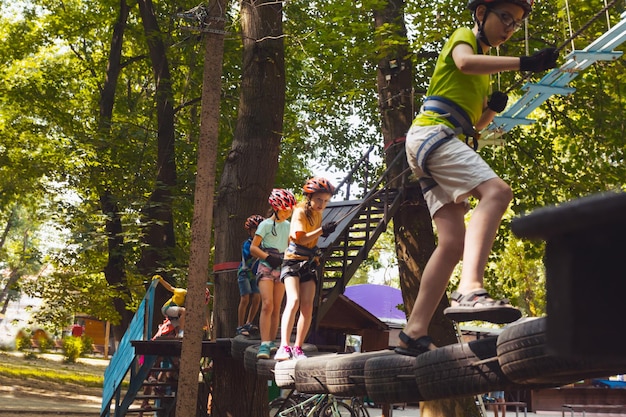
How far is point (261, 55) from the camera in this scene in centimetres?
1191

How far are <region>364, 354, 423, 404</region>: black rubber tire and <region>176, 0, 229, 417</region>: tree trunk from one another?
4303 mm

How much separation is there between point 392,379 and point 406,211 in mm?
9590

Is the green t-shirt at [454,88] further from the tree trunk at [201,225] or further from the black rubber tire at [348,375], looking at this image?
the tree trunk at [201,225]

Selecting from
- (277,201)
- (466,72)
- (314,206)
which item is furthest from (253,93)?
(466,72)

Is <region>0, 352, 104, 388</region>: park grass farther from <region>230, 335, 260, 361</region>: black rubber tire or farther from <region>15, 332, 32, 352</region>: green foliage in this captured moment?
<region>230, 335, 260, 361</region>: black rubber tire

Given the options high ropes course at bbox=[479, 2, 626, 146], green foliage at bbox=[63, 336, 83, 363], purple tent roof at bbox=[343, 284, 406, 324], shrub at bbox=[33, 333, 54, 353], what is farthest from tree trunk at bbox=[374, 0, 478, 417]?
shrub at bbox=[33, 333, 54, 353]

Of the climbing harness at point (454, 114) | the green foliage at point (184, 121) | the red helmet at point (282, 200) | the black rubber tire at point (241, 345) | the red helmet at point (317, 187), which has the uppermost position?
the green foliage at point (184, 121)

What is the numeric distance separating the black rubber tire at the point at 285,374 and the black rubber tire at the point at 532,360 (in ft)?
10.0

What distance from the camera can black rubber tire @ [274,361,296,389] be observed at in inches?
253

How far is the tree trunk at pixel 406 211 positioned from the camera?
1323 cm

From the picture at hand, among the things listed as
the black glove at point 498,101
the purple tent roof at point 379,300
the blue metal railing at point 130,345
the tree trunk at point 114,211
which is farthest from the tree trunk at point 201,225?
the purple tent roof at point 379,300

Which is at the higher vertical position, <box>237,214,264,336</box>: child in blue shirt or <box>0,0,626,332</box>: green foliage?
<box>0,0,626,332</box>: green foliage

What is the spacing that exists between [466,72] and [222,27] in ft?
18.5

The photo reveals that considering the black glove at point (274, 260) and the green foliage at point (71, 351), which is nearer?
the black glove at point (274, 260)
